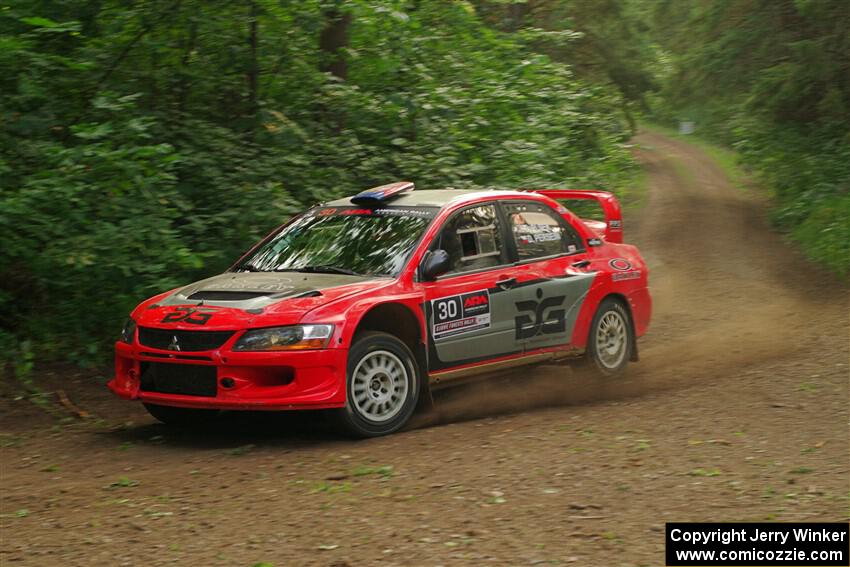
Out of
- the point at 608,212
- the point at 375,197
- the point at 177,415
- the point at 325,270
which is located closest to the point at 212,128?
the point at 375,197

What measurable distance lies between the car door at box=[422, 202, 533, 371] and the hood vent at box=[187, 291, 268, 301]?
1.30m

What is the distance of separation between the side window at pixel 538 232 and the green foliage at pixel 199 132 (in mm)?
2585

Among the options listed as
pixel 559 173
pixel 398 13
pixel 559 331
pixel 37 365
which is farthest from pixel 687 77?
pixel 37 365

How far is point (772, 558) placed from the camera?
5.06m

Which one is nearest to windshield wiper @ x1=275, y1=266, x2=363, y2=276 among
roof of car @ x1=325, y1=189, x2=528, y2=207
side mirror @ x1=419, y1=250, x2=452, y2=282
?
side mirror @ x1=419, y1=250, x2=452, y2=282

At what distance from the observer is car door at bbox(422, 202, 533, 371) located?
867cm

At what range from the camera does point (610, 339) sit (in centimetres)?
1041

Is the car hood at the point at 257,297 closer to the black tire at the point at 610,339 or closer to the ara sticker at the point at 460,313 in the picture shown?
the ara sticker at the point at 460,313

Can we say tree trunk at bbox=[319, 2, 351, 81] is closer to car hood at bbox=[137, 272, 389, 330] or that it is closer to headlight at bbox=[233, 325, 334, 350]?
car hood at bbox=[137, 272, 389, 330]

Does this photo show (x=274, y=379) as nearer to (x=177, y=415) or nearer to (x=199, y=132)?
(x=177, y=415)

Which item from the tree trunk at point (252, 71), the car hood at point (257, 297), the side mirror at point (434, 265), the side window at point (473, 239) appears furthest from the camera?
the tree trunk at point (252, 71)

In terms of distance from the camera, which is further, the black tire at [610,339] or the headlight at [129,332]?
the black tire at [610,339]

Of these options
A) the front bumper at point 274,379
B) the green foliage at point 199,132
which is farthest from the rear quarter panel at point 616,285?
the front bumper at point 274,379

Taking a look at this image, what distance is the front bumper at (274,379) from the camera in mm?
7656
